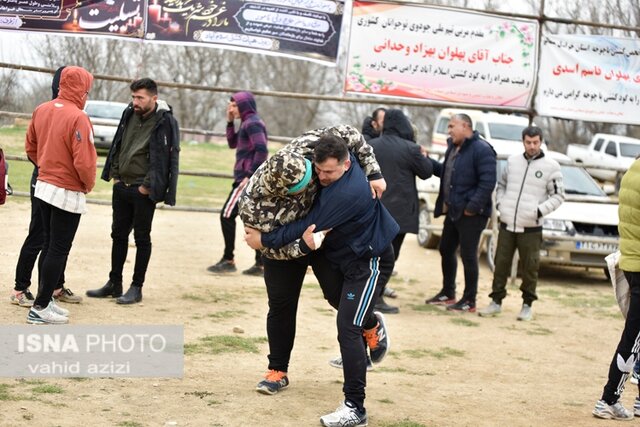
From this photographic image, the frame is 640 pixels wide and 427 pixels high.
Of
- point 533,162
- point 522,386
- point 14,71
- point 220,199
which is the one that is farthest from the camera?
point 220,199

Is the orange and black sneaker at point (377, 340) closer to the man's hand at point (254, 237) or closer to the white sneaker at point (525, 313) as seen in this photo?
the man's hand at point (254, 237)

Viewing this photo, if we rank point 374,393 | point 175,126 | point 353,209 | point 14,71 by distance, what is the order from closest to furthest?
1. point 353,209
2. point 374,393
3. point 175,126
4. point 14,71

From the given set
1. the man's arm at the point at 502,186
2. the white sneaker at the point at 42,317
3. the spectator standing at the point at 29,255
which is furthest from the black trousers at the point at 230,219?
the white sneaker at the point at 42,317

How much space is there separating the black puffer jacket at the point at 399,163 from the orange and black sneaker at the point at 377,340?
9.93ft

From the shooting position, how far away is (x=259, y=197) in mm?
5707

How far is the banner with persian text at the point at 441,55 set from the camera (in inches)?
443

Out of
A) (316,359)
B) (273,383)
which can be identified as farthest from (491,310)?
(273,383)

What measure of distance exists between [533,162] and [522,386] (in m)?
3.06

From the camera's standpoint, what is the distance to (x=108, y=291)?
8.71 metres

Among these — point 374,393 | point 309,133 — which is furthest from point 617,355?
point 309,133

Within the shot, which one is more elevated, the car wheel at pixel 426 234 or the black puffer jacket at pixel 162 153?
the black puffer jacket at pixel 162 153

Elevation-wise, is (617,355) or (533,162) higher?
(533,162)

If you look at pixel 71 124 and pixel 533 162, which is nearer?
pixel 71 124

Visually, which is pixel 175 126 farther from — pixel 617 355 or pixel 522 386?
pixel 617 355
